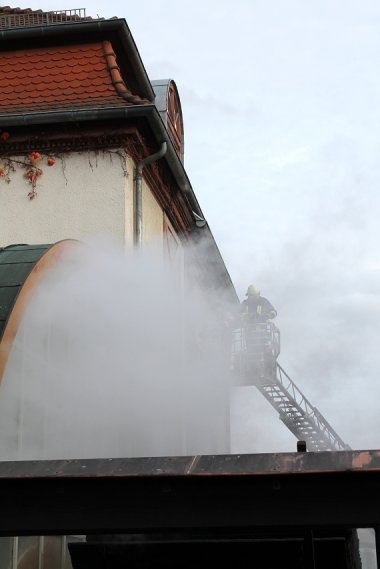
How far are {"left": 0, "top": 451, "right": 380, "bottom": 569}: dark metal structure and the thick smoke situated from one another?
3133 mm

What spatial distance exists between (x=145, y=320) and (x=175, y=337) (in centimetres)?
161

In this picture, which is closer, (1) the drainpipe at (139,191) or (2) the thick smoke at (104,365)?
(2) the thick smoke at (104,365)

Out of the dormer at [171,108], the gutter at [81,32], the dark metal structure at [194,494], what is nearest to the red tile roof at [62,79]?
the gutter at [81,32]

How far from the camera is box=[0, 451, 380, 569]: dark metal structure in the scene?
186 inches

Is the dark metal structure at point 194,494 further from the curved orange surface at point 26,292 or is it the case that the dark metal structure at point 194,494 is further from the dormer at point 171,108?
the dormer at point 171,108

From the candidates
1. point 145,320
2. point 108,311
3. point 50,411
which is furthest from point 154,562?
point 145,320

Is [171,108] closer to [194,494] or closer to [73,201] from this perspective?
[73,201]

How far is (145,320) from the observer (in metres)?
11.8

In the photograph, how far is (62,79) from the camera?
12555 mm

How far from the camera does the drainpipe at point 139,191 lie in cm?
1216

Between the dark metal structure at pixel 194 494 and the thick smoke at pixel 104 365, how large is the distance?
3.13 metres

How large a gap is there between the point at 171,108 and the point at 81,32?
2.60 meters

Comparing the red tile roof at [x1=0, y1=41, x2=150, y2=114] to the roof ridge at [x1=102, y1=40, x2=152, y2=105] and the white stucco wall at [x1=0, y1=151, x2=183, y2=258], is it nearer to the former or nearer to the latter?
the roof ridge at [x1=102, y1=40, x2=152, y2=105]

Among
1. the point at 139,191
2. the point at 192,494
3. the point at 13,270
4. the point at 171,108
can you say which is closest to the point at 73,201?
the point at 139,191
